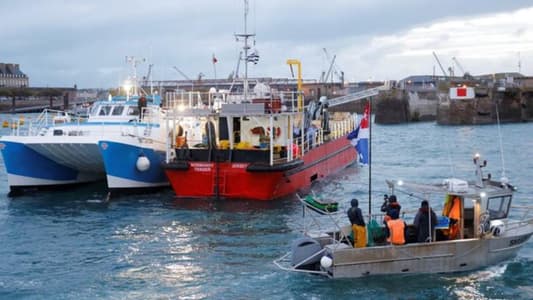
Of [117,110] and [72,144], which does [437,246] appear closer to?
[72,144]

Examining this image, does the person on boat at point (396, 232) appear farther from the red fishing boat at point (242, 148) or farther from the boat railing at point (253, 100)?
the boat railing at point (253, 100)

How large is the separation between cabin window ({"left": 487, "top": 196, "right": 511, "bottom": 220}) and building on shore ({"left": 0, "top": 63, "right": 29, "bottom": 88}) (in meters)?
162

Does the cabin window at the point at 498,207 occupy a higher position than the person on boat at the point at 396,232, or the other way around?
the cabin window at the point at 498,207

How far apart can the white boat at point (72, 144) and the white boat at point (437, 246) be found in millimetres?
12580

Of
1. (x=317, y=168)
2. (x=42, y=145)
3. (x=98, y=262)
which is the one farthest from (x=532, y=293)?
(x=42, y=145)

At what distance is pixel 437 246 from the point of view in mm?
15852

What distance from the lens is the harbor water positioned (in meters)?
15.3

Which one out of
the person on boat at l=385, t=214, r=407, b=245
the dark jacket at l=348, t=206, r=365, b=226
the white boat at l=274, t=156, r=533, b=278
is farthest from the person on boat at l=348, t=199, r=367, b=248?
the person on boat at l=385, t=214, r=407, b=245

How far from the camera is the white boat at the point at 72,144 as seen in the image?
88.6 ft

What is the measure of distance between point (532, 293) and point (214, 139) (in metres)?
14.1

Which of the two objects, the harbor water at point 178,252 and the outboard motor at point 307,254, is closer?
the harbor water at point 178,252

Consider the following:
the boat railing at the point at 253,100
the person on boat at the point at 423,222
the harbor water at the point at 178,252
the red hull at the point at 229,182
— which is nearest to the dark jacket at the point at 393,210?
the person on boat at the point at 423,222

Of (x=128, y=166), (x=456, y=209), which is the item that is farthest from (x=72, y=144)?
(x=456, y=209)

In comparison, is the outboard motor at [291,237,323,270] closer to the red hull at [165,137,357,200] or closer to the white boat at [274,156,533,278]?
the white boat at [274,156,533,278]
